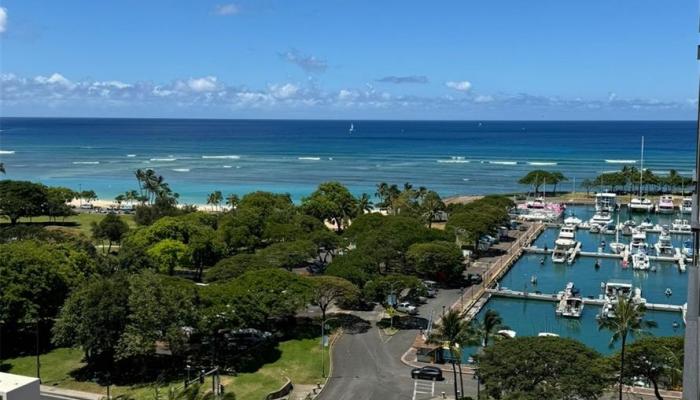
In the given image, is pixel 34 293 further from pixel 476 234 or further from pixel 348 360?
pixel 476 234

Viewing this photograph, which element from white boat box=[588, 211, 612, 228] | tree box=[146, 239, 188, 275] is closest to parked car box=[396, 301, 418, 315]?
tree box=[146, 239, 188, 275]

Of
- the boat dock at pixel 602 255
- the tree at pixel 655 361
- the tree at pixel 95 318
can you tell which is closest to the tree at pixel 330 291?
the tree at pixel 95 318

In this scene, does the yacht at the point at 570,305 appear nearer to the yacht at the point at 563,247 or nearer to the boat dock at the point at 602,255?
the yacht at the point at 563,247

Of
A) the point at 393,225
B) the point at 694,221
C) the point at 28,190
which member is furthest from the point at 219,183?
the point at 694,221

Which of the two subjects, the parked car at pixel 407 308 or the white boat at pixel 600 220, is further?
the white boat at pixel 600 220

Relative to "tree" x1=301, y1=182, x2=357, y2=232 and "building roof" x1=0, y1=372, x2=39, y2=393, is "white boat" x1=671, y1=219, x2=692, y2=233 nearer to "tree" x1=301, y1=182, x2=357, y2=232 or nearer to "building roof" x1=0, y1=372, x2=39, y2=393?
"tree" x1=301, y1=182, x2=357, y2=232

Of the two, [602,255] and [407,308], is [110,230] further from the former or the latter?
[602,255]
